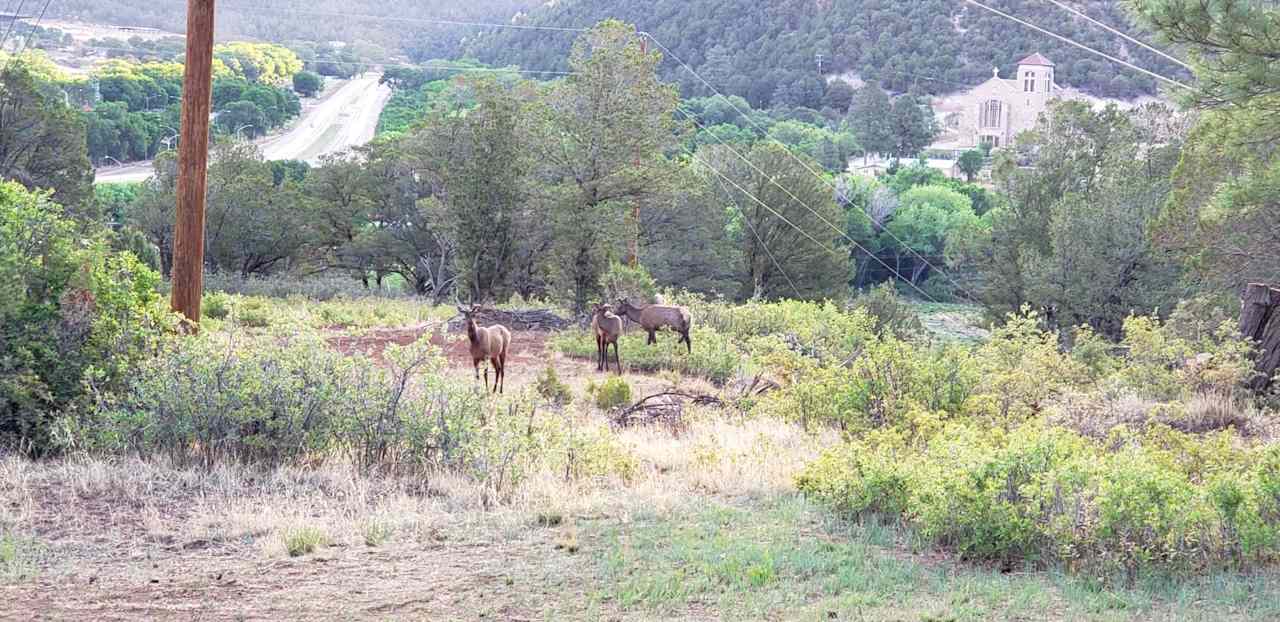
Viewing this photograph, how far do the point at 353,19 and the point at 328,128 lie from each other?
36851 mm

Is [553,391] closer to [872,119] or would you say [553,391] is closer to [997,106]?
[997,106]

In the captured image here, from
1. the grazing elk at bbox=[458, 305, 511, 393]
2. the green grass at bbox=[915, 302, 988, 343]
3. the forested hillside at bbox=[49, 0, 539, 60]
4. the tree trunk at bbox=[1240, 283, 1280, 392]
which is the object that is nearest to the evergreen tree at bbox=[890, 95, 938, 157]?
the green grass at bbox=[915, 302, 988, 343]

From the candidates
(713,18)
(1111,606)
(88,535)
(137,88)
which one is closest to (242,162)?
(137,88)

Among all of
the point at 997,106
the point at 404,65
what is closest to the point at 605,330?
the point at 997,106

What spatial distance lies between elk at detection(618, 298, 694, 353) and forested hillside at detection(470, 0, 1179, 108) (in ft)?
290

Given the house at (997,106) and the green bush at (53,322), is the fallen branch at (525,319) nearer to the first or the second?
the green bush at (53,322)

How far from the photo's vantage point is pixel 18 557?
20.9 feet

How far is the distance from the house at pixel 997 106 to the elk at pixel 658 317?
7662 cm

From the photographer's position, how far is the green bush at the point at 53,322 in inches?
352

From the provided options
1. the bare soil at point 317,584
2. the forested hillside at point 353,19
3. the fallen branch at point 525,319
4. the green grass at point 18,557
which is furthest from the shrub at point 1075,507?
the forested hillside at point 353,19

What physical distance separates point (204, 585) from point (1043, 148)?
150 ft

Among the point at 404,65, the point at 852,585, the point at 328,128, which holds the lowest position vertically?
the point at 852,585

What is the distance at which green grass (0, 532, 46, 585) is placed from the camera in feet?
19.9

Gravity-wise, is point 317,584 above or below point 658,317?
above
